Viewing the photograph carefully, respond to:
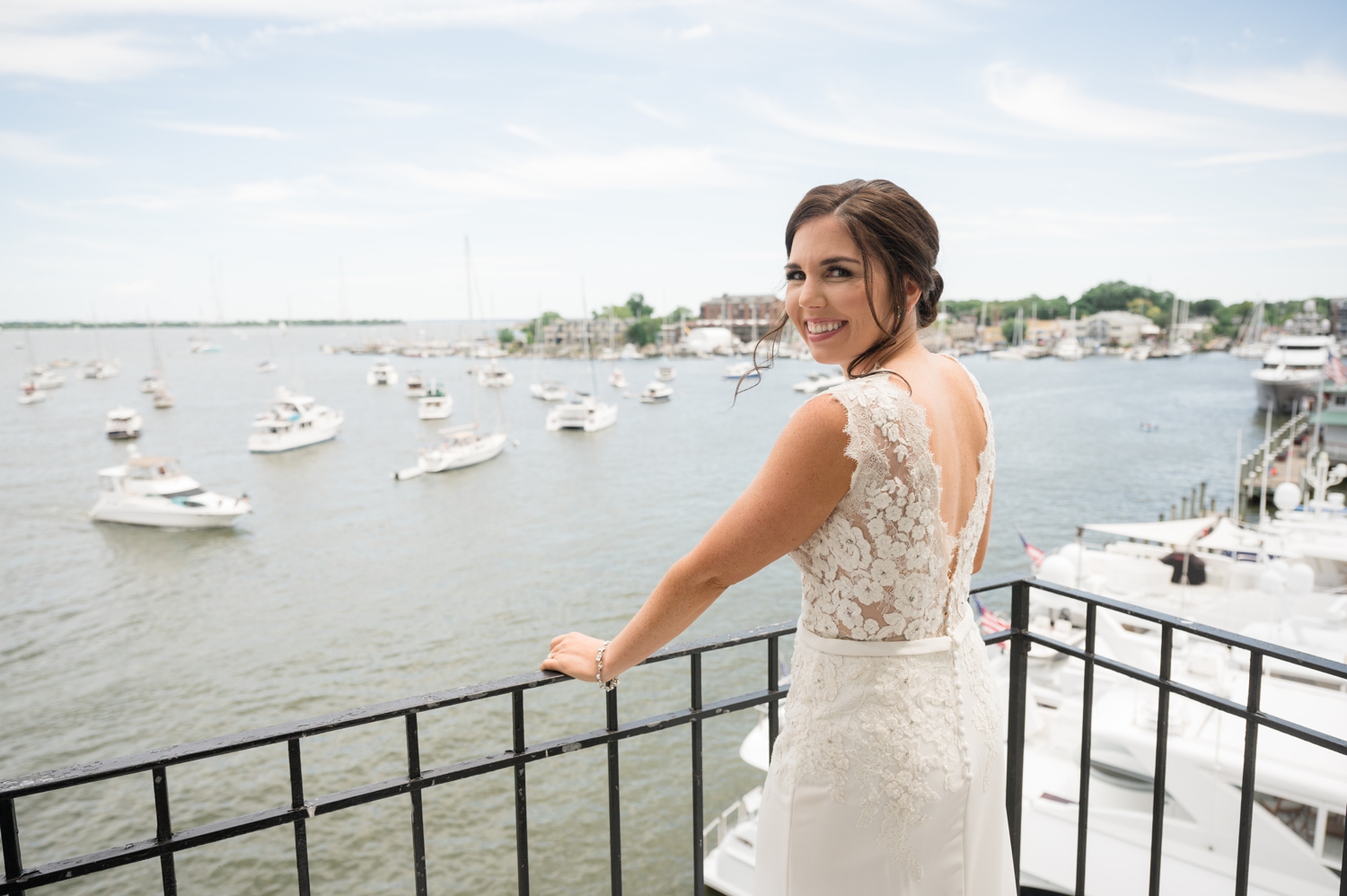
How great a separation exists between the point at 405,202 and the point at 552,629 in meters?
99.4

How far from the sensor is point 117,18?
111ft

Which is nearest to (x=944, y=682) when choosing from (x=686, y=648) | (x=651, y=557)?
(x=686, y=648)

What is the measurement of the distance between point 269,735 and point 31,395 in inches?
3451

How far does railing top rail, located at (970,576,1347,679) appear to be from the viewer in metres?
1.43

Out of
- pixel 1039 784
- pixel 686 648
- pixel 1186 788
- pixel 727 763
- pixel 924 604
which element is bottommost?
pixel 727 763

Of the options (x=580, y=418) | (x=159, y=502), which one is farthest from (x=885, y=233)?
(x=580, y=418)

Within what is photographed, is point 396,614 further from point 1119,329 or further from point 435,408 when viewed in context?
point 1119,329

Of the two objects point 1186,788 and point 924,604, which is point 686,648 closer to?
point 924,604

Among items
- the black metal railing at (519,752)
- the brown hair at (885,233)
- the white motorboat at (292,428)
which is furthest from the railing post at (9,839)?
the white motorboat at (292,428)

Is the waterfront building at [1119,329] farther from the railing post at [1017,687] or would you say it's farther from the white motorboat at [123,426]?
the railing post at [1017,687]

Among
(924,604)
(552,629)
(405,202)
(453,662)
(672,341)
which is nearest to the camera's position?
(924,604)

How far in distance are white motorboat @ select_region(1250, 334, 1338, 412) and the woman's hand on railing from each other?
5434cm

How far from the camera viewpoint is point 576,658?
128 cm

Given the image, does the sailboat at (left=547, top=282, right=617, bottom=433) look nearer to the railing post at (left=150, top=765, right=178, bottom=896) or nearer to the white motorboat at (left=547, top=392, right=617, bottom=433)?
the white motorboat at (left=547, top=392, right=617, bottom=433)
